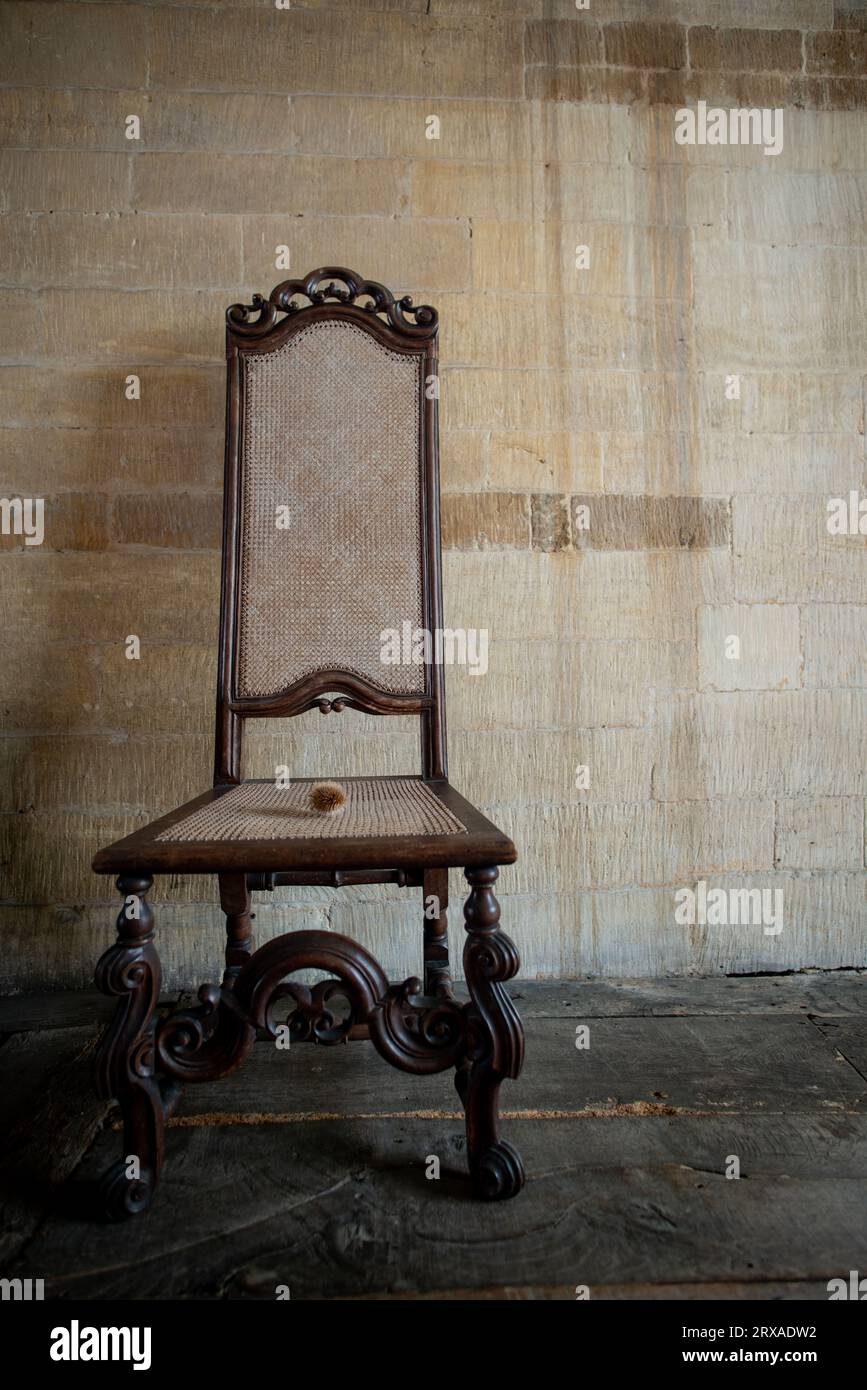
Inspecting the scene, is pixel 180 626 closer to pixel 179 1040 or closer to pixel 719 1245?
pixel 179 1040

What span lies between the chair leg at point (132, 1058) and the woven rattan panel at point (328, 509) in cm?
60

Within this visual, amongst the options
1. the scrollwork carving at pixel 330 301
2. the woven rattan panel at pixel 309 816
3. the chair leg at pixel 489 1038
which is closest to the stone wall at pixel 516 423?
the scrollwork carving at pixel 330 301

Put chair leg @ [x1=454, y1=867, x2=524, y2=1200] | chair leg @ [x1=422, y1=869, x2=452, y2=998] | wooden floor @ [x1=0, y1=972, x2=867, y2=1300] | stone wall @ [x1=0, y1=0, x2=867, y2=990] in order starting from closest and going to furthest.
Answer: wooden floor @ [x1=0, y1=972, x2=867, y2=1300] < chair leg @ [x1=454, y1=867, x2=524, y2=1200] < chair leg @ [x1=422, y1=869, x2=452, y2=998] < stone wall @ [x1=0, y1=0, x2=867, y2=990]

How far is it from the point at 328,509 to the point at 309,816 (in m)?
0.69

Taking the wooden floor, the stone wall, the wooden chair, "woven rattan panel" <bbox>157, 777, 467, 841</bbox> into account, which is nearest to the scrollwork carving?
the wooden chair

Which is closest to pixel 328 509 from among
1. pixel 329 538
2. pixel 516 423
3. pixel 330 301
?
pixel 329 538

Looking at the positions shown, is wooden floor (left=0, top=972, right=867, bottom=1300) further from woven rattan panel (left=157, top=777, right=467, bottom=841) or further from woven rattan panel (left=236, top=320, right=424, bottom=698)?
woven rattan panel (left=236, top=320, right=424, bottom=698)

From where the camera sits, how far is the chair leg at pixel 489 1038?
1195 millimetres

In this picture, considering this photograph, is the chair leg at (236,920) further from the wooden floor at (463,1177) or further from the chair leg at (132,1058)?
the chair leg at (132,1058)

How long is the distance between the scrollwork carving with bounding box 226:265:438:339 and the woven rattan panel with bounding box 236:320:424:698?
5cm

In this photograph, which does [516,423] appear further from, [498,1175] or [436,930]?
[498,1175]

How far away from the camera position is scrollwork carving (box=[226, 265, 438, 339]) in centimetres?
169

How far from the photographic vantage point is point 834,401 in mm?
2127

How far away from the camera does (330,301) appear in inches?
68.3
